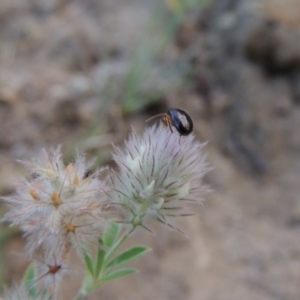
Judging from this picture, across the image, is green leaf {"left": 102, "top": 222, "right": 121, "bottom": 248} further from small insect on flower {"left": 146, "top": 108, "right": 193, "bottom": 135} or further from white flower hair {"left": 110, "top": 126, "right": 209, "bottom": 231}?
small insect on flower {"left": 146, "top": 108, "right": 193, "bottom": 135}

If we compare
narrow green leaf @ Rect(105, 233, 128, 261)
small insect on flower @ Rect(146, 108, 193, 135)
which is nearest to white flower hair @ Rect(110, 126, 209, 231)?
small insect on flower @ Rect(146, 108, 193, 135)

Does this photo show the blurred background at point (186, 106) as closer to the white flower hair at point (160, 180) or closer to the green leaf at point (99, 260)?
the green leaf at point (99, 260)

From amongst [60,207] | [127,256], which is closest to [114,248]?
[127,256]

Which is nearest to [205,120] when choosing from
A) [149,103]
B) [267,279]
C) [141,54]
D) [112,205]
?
[149,103]

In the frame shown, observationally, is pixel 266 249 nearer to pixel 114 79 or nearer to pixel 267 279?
pixel 267 279

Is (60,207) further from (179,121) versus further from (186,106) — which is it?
(186,106)

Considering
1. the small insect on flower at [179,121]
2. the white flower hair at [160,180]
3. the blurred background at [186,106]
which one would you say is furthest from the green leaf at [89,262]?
the blurred background at [186,106]
